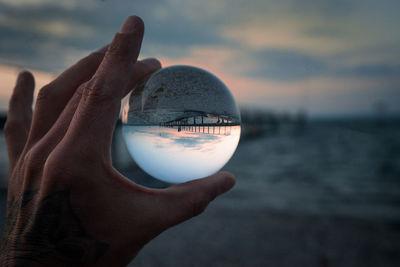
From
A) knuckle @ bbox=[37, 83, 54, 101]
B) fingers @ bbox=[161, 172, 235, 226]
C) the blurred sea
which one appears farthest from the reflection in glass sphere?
the blurred sea

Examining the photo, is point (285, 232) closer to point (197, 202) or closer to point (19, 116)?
point (197, 202)

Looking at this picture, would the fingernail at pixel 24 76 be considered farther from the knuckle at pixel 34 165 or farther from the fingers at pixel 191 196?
the fingers at pixel 191 196

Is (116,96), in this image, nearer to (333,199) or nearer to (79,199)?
(79,199)

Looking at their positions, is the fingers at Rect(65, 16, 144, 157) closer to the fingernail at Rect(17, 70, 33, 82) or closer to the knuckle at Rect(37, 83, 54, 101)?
the knuckle at Rect(37, 83, 54, 101)

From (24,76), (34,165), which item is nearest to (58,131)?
(34,165)

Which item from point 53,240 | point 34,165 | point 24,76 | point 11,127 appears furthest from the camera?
point 24,76

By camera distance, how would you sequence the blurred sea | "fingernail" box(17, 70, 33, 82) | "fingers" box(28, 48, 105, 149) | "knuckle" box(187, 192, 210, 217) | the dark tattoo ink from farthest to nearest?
the blurred sea < "fingernail" box(17, 70, 33, 82) < "fingers" box(28, 48, 105, 149) < "knuckle" box(187, 192, 210, 217) < the dark tattoo ink

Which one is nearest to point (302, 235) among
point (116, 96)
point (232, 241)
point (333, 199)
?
point (232, 241)
